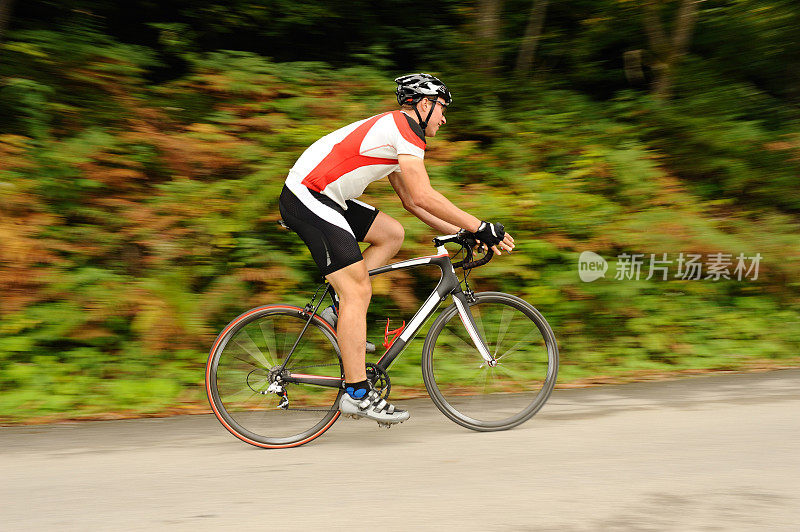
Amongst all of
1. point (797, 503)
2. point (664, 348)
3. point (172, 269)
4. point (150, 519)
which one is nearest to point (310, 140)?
point (172, 269)

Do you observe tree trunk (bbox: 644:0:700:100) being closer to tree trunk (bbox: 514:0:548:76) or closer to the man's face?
tree trunk (bbox: 514:0:548:76)

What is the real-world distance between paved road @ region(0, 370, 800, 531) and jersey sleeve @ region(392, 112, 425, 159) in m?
1.74

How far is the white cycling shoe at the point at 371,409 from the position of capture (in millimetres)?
4551

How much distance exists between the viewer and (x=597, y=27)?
33.3ft

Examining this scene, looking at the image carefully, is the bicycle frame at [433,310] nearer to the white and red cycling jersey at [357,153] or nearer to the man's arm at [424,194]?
the man's arm at [424,194]

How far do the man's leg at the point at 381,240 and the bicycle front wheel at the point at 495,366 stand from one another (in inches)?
20.7

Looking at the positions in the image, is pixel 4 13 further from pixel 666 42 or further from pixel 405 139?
pixel 666 42

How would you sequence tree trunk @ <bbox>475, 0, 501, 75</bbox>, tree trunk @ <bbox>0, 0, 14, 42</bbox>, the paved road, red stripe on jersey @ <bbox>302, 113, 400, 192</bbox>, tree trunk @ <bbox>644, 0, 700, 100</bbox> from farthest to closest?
tree trunk @ <bbox>644, 0, 700, 100</bbox>, tree trunk @ <bbox>475, 0, 501, 75</bbox>, tree trunk @ <bbox>0, 0, 14, 42</bbox>, red stripe on jersey @ <bbox>302, 113, 400, 192</bbox>, the paved road

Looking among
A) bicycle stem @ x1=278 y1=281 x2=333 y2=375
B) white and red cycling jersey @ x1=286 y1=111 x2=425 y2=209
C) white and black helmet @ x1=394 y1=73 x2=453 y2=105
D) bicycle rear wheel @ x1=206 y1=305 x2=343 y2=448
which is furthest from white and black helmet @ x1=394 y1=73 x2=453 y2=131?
bicycle rear wheel @ x1=206 y1=305 x2=343 y2=448

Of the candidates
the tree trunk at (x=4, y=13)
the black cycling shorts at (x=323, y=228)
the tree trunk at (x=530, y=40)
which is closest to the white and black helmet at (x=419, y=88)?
the black cycling shorts at (x=323, y=228)

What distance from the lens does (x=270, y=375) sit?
469cm

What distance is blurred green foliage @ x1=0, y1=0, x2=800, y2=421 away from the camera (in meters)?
6.11

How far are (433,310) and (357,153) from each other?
1135mm

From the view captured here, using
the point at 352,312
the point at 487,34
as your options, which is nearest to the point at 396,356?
the point at 352,312
